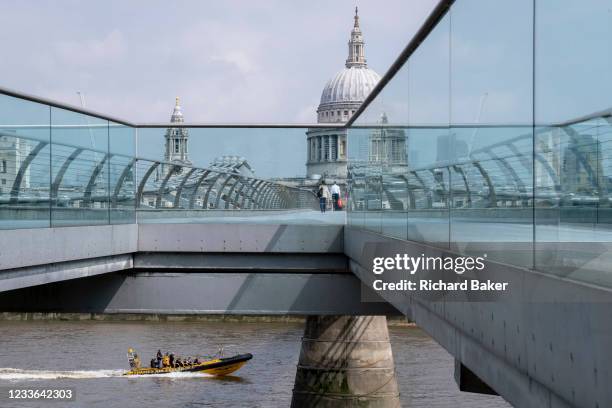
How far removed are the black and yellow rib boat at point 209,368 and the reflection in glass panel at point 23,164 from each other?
3228 centimetres

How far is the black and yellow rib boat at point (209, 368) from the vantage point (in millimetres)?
41219

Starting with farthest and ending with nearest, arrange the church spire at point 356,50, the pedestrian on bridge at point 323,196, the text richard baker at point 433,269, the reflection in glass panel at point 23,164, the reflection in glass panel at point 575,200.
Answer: the church spire at point 356,50 → the pedestrian on bridge at point 323,196 → the reflection in glass panel at point 23,164 → the text richard baker at point 433,269 → the reflection in glass panel at point 575,200

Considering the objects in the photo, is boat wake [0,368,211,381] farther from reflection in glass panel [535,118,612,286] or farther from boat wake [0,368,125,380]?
reflection in glass panel [535,118,612,286]

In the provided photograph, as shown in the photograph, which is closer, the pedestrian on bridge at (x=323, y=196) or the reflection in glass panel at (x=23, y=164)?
the reflection in glass panel at (x=23, y=164)

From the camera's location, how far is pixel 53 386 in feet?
124

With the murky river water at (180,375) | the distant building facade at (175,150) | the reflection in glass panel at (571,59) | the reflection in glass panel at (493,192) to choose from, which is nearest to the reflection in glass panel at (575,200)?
the reflection in glass panel at (571,59)

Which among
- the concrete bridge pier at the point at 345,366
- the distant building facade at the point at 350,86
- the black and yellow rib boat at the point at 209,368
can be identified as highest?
the distant building facade at the point at 350,86

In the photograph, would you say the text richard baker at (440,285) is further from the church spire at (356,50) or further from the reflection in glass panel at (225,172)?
the church spire at (356,50)

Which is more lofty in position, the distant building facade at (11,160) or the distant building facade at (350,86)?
the distant building facade at (350,86)

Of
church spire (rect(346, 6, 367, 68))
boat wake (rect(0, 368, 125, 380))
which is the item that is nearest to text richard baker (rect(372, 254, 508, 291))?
boat wake (rect(0, 368, 125, 380))

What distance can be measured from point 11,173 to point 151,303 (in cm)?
550

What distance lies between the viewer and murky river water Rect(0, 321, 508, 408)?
123 ft

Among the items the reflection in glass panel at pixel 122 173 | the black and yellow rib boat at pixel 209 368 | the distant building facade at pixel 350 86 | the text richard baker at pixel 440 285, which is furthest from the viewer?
the distant building facade at pixel 350 86

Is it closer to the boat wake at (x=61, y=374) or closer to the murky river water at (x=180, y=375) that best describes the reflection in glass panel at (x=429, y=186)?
the murky river water at (x=180, y=375)
